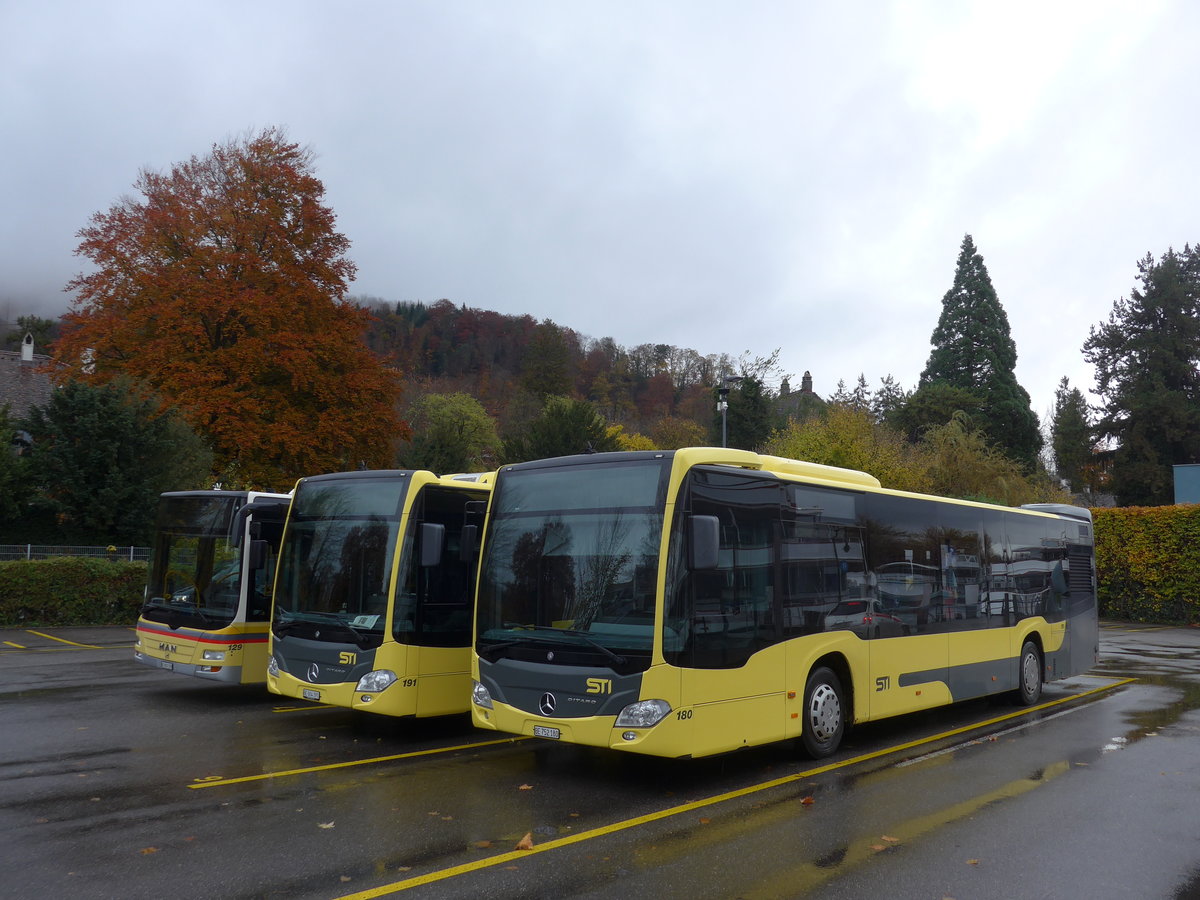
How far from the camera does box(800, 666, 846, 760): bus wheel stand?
920 centimetres

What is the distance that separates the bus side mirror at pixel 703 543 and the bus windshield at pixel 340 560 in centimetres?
378

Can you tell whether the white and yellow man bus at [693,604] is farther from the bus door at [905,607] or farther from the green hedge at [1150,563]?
the green hedge at [1150,563]

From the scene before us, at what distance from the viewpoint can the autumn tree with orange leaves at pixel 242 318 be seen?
3048cm

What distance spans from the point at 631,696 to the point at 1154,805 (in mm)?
4396

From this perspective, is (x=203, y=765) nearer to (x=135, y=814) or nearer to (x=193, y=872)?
(x=135, y=814)

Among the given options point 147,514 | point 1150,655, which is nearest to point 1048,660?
point 1150,655

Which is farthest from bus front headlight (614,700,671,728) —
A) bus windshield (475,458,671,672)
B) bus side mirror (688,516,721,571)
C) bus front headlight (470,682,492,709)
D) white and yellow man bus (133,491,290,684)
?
white and yellow man bus (133,491,290,684)

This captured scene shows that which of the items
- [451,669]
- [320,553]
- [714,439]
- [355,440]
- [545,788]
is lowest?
[545,788]

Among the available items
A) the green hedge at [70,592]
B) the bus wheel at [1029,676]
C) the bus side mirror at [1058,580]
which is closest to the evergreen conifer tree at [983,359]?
the bus side mirror at [1058,580]

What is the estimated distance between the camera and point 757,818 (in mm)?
7176

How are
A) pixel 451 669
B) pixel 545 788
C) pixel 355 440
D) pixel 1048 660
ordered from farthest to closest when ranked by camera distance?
pixel 355 440 → pixel 1048 660 → pixel 451 669 → pixel 545 788

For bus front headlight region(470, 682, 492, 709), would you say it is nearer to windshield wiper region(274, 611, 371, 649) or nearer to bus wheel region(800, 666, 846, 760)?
windshield wiper region(274, 611, 371, 649)

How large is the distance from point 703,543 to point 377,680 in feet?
13.2

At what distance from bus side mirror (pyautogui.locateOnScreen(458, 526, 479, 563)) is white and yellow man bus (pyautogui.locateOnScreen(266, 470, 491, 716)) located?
0.08 ft
